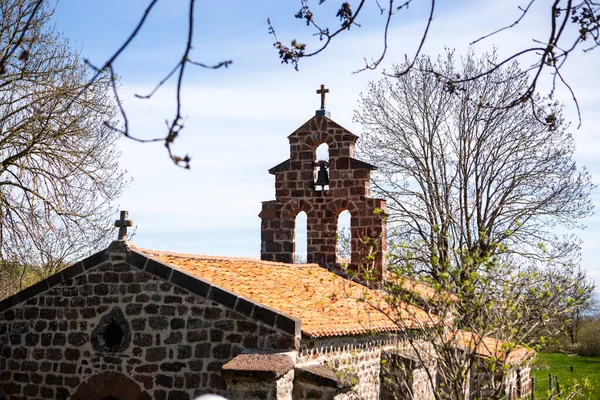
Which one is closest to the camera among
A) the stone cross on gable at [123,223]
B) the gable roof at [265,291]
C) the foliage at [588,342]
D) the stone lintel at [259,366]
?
the stone lintel at [259,366]

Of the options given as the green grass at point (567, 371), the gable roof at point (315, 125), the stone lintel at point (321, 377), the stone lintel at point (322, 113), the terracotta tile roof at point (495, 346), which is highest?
the stone lintel at point (322, 113)

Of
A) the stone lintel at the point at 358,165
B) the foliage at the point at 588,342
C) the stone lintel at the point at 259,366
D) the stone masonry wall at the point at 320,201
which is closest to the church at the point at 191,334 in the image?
the stone lintel at the point at 259,366

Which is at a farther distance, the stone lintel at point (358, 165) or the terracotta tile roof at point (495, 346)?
the stone lintel at point (358, 165)

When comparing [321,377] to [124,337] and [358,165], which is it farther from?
[358,165]

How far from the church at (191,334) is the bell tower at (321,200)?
93.0 inches

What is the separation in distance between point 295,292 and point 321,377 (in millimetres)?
2914

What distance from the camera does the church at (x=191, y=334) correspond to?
932 cm

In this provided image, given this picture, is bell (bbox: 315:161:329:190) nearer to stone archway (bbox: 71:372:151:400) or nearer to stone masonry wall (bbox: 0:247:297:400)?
stone masonry wall (bbox: 0:247:297:400)

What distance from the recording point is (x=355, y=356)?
34.2ft

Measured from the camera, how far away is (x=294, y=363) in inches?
362

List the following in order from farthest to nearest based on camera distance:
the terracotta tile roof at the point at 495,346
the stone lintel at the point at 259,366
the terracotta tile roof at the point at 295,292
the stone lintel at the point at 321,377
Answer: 1. the terracotta tile roof at the point at 295,292
2. the stone lintel at the point at 321,377
3. the stone lintel at the point at 259,366
4. the terracotta tile roof at the point at 495,346

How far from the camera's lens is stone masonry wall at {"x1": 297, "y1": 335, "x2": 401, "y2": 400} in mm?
9734

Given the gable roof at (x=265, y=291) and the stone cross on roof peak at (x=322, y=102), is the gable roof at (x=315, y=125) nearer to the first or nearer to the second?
the stone cross on roof peak at (x=322, y=102)

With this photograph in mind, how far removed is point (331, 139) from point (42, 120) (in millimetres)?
5863
